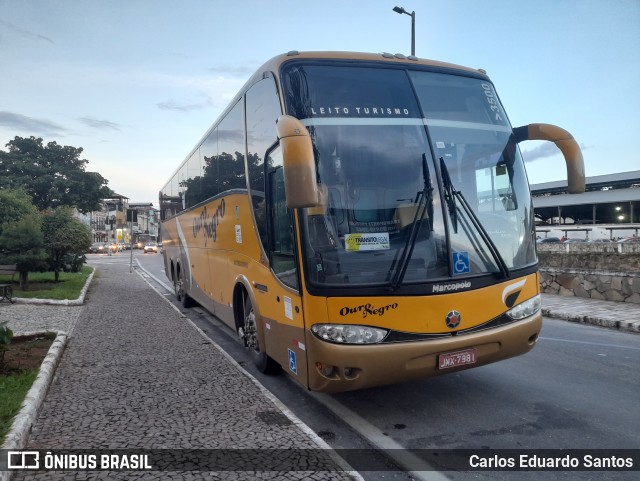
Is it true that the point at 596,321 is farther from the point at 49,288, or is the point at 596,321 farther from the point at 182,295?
the point at 49,288

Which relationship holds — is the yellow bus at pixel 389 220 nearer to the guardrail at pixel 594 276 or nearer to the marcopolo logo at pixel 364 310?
the marcopolo logo at pixel 364 310

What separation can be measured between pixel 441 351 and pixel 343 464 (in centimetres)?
129

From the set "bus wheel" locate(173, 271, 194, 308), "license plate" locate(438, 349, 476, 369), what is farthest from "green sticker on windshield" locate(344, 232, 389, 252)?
"bus wheel" locate(173, 271, 194, 308)

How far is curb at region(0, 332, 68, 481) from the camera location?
3.64 meters

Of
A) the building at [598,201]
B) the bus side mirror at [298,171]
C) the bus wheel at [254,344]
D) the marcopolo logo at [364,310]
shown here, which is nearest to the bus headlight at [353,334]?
the marcopolo logo at [364,310]

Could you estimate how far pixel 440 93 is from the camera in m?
4.81

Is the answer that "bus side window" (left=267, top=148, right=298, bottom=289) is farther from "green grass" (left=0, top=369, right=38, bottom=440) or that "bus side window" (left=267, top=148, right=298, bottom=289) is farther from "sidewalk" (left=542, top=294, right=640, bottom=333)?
"sidewalk" (left=542, top=294, right=640, bottom=333)

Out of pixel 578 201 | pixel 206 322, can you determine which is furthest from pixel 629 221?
pixel 206 322

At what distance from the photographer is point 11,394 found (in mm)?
4688

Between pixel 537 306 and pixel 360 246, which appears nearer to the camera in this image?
pixel 360 246

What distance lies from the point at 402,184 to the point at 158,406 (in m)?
3.37

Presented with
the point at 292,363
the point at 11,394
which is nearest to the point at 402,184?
the point at 292,363

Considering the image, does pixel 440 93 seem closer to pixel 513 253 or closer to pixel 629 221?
pixel 513 253

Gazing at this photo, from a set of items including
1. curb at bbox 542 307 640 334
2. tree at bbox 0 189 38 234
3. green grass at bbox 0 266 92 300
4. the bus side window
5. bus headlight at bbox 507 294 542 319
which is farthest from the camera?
tree at bbox 0 189 38 234
